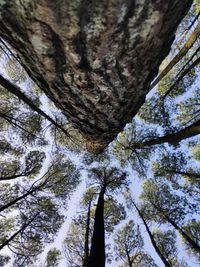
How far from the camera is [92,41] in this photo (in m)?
1.91

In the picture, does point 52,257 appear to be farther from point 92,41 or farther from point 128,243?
point 92,41

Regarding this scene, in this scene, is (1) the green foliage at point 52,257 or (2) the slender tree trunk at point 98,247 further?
(1) the green foliage at point 52,257

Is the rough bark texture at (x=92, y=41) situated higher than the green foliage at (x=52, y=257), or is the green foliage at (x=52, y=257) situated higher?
the green foliage at (x=52, y=257)

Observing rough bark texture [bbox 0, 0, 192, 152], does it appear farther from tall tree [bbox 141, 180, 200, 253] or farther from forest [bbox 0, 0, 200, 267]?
tall tree [bbox 141, 180, 200, 253]

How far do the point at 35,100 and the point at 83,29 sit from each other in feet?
26.9

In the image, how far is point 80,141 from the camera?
11.5m

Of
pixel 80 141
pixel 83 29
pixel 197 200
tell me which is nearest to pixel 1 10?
pixel 83 29

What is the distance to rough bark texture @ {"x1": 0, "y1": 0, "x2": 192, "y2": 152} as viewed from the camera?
65.4 inches

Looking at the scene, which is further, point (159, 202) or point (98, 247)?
point (159, 202)

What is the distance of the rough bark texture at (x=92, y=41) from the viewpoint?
1660mm

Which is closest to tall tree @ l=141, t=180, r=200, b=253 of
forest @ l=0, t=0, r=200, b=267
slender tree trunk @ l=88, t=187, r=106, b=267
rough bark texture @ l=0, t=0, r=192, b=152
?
forest @ l=0, t=0, r=200, b=267

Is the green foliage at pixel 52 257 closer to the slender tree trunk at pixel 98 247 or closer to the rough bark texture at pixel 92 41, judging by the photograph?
the slender tree trunk at pixel 98 247

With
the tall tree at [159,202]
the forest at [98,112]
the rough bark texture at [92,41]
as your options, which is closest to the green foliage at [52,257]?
the forest at [98,112]

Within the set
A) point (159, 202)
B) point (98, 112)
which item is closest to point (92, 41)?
point (98, 112)
